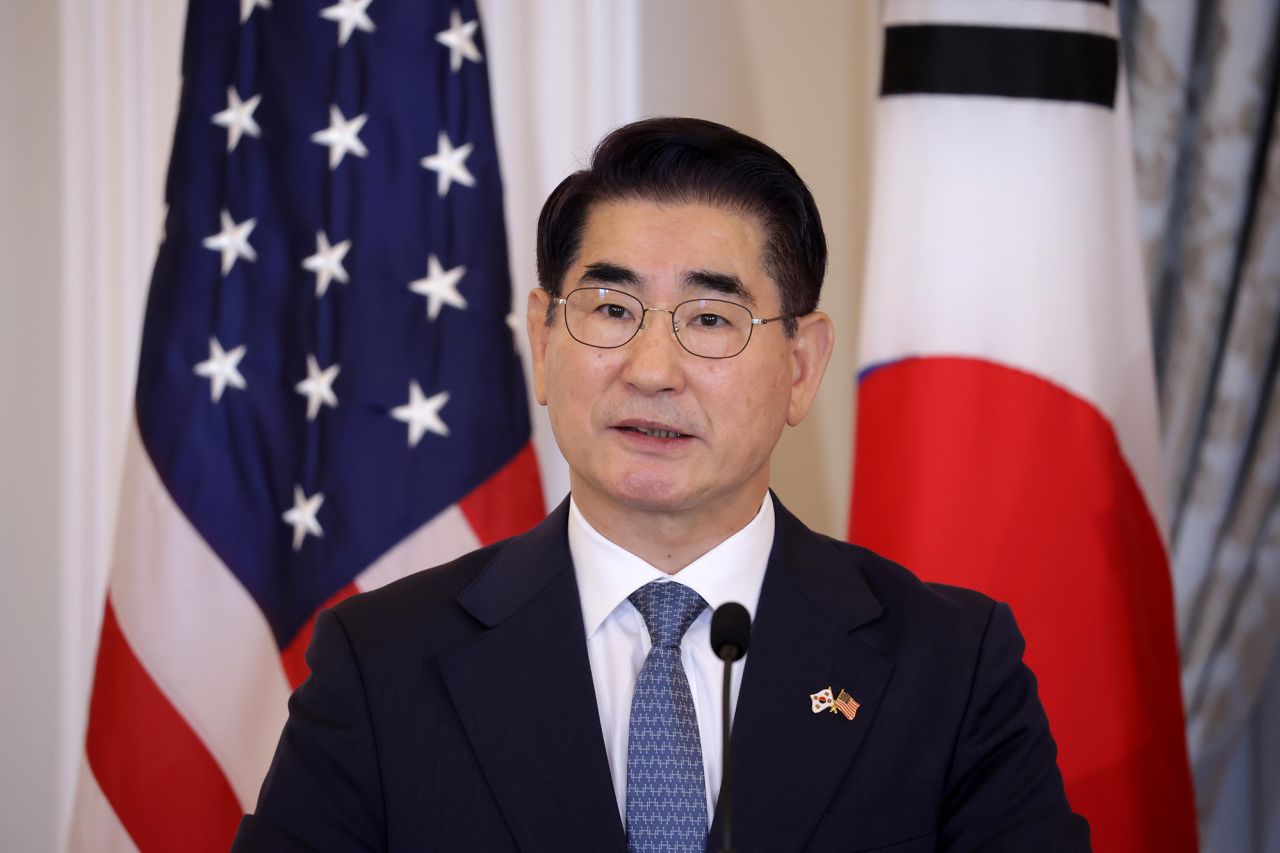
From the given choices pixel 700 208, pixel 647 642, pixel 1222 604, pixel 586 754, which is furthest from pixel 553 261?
pixel 1222 604

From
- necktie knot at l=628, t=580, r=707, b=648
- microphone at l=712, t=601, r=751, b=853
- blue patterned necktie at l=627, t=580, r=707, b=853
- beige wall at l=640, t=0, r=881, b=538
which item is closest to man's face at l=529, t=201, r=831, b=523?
necktie knot at l=628, t=580, r=707, b=648

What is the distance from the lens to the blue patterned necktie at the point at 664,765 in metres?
1.59

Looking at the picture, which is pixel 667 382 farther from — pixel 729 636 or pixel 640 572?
pixel 729 636

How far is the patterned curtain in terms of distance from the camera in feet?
8.75

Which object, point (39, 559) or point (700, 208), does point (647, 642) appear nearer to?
point (700, 208)

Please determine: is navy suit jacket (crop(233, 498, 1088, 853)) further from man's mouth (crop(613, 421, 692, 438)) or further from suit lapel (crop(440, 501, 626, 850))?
man's mouth (crop(613, 421, 692, 438))

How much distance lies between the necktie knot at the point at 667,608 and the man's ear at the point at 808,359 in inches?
12.5

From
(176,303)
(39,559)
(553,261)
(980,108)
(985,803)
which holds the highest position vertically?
(980,108)

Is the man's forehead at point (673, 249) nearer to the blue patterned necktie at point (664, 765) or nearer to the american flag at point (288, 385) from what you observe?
the blue patterned necktie at point (664, 765)

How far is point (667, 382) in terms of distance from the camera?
1.69 m

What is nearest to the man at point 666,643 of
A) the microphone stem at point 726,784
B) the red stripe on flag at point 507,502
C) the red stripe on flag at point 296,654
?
the microphone stem at point 726,784

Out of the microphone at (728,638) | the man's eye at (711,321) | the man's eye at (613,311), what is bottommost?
the microphone at (728,638)

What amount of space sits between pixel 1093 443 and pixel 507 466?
115 centimetres

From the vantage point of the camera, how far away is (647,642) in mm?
1749
